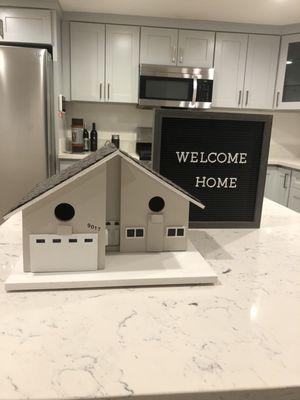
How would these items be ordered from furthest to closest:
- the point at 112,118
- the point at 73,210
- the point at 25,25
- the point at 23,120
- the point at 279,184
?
the point at 112,118
the point at 279,184
the point at 25,25
the point at 23,120
the point at 73,210

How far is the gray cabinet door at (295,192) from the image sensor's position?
10.6 ft

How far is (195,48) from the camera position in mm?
3393

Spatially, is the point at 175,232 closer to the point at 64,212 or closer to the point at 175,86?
the point at 64,212

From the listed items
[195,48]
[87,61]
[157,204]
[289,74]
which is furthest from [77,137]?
[157,204]

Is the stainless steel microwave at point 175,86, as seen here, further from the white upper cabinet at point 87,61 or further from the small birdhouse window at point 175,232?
the small birdhouse window at point 175,232

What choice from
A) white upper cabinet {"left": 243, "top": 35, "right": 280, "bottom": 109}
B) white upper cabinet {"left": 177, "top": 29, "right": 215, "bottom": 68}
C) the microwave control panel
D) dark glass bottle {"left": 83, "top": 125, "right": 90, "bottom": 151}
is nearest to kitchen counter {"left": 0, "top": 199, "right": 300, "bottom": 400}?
the microwave control panel

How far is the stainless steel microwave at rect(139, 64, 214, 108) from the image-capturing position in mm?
3259

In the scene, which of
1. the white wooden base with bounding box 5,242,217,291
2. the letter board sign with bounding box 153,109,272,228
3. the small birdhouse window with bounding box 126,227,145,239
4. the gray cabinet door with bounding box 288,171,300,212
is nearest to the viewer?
the white wooden base with bounding box 5,242,217,291

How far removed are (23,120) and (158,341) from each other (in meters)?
2.65

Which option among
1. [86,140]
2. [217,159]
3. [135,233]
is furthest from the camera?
[86,140]

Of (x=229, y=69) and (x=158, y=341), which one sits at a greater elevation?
(x=229, y=69)

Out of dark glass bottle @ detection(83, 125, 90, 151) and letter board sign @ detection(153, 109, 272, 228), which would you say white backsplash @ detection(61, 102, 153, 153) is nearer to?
dark glass bottle @ detection(83, 125, 90, 151)

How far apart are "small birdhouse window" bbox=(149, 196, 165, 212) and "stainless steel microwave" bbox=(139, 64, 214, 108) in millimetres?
2656

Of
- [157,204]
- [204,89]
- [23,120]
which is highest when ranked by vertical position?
[204,89]
